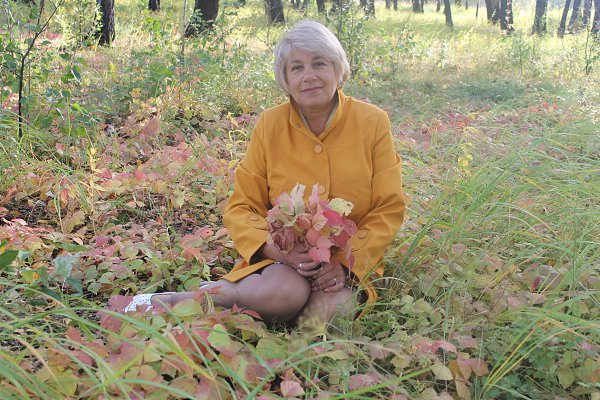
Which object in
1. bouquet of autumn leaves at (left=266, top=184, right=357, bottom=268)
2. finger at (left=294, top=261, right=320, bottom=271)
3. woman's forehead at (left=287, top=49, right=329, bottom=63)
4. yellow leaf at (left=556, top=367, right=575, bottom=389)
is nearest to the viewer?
yellow leaf at (left=556, top=367, right=575, bottom=389)

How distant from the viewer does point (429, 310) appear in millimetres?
2189

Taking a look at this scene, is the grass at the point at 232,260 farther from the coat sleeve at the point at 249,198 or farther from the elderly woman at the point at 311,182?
the coat sleeve at the point at 249,198

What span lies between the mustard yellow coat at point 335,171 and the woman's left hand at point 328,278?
0.37ft

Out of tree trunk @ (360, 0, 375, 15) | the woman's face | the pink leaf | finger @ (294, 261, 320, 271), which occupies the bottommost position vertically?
tree trunk @ (360, 0, 375, 15)

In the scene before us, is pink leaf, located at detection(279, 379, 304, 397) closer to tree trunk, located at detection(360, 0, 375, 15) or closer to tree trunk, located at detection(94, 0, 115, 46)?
tree trunk, located at detection(360, 0, 375, 15)

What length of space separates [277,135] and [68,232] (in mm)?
1145

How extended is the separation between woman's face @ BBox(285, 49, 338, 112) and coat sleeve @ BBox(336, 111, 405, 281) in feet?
0.83

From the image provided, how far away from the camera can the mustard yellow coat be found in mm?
2336

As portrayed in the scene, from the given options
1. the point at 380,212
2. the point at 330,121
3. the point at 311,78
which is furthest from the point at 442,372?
the point at 311,78

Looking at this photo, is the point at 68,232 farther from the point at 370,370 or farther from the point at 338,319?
the point at 370,370

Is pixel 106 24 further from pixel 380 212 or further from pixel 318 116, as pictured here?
pixel 380 212

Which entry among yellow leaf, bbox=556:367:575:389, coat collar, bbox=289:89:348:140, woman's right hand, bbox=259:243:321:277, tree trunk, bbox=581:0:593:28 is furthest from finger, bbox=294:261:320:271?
tree trunk, bbox=581:0:593:28

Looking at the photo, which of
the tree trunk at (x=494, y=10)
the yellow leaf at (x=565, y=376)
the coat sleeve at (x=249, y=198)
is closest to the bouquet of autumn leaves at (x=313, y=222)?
the coat sleeve at (x=249, y=198)

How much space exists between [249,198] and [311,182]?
261mm
